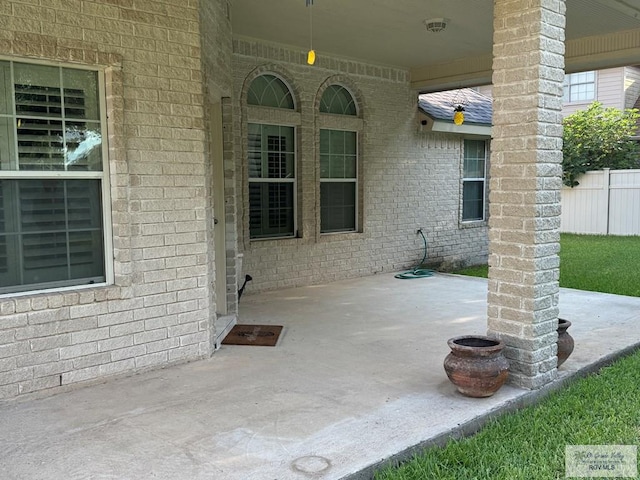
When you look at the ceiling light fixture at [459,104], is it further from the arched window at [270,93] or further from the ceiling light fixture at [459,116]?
the arched window at [270,93]

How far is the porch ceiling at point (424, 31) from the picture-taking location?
6.22 meters

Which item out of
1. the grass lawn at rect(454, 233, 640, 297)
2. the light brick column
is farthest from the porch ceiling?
the grass lawn at rect(454, 233, 640, 297)

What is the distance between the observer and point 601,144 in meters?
16.7

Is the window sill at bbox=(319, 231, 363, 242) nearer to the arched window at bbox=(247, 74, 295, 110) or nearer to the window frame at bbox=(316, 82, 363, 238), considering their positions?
the window frame at bbox=(316, 82, 363, 238)

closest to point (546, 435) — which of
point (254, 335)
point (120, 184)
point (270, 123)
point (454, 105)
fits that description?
point (254, 335)

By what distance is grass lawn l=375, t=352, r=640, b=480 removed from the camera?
2.89 metres

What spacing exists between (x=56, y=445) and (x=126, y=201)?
5.80 ft

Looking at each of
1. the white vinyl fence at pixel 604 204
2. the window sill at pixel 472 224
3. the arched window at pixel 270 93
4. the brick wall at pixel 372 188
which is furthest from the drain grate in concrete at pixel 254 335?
the white vinyl fence at pixel 604 204

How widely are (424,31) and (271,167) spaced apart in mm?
2735

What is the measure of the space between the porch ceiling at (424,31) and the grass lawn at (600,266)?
317cm

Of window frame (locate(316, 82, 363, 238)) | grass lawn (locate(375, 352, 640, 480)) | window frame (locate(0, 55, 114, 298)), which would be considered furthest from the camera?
window frame (locate(316, 82, 363, 238))

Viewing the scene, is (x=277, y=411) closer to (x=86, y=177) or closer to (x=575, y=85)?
(x=86, y=177)

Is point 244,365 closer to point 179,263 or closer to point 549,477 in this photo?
point 179,263

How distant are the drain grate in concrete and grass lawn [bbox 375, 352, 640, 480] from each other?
2.37 meters
